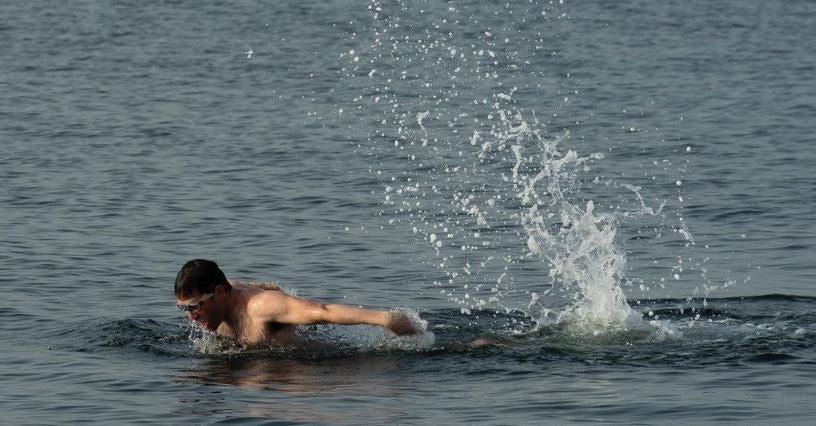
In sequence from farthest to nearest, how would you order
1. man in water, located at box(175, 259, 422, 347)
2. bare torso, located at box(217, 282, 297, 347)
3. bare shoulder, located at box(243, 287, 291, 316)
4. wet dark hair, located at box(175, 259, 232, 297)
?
bare torso, located at box(217, 282, 297, 347)
bare shoulder, located at box(243, 287, 291, 316)
wet dark hair, located at box(175, 259, 232, 297)
man in water, located at box(175, 259, 422, 347)

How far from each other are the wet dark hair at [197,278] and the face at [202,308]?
40mm

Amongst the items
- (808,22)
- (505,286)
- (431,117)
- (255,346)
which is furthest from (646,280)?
(808,22)

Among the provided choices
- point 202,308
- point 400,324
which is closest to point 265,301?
point 202,308

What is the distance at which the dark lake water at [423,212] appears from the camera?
449 inches

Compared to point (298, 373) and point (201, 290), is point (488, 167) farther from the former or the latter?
point (201, 290)

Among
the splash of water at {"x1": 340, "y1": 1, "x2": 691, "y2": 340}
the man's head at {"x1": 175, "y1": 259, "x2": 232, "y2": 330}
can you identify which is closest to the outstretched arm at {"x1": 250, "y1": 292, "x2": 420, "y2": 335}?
the man's head at {"x1": 175, "y1": 259, "x2": 232, "y2": 330}

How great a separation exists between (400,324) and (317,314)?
0.66 m

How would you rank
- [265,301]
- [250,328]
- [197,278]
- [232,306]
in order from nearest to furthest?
[197,278]
[265,301]
[232,306]
[250,328]

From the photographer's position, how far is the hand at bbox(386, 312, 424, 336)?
1087 cm

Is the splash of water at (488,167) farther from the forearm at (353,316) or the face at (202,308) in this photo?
the face at (202,308)

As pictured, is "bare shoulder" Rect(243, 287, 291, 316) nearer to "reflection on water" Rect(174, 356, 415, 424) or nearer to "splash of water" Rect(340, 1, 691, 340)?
"reflection on water" Rect(174, 356, 415, 424)

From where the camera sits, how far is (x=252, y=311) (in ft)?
38.7

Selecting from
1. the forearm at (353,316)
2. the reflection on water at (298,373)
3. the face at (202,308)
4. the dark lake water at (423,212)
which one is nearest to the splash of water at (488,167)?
the dark lake water at (423,212)

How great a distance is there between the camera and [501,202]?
19.4 metres
